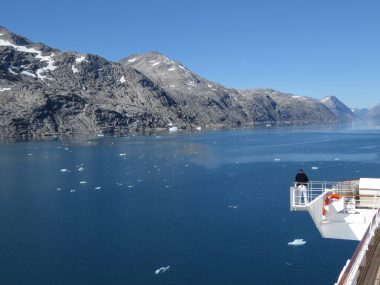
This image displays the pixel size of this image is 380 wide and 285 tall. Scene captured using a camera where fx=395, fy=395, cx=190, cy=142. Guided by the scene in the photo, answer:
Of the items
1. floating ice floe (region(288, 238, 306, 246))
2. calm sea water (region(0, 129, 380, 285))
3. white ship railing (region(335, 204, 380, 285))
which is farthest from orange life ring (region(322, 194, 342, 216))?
floating ice floe (region(288, 238, 306, 246))

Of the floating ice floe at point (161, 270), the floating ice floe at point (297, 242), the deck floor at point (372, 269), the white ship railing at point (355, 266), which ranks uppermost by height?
the white ship railing at point (355, 266)

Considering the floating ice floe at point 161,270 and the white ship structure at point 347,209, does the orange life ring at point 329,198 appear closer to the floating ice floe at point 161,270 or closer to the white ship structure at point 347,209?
the white ship structure at point 347,209

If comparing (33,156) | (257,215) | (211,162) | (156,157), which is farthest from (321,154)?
(33,156)

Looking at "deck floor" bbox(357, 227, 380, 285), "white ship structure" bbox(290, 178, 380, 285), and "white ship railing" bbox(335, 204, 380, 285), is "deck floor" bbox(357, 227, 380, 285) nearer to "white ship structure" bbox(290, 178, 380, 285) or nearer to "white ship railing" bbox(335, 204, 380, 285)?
"white ship railing" bbox(335, 204, 380, 285)

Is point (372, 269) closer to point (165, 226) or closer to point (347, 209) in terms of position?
point (347, 209)

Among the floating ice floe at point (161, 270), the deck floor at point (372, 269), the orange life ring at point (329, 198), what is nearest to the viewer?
the deck floor at point (372, 269)

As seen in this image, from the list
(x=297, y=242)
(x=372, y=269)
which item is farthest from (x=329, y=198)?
(x=297, y=242)

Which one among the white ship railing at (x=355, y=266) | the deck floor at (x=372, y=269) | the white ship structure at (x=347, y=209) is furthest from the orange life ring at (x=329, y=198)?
the deck floor at (x=372, y=269)

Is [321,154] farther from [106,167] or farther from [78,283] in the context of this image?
[78,283]
